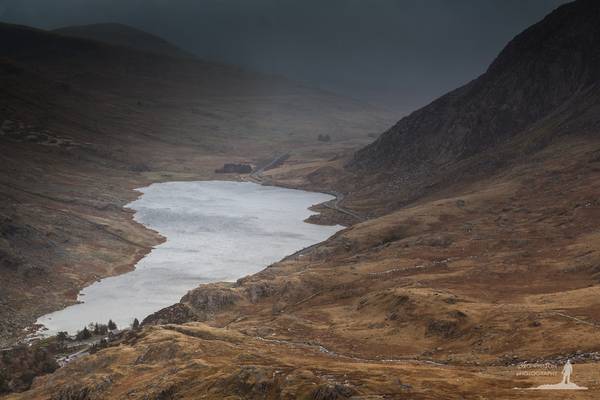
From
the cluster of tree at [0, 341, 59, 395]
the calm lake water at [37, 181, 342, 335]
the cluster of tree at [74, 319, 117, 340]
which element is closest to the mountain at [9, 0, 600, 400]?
the cluster of tree at [0, 341, 59, 395]

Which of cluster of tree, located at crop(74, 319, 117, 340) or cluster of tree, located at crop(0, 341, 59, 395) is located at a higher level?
cluster of tree, located at crop(74, 319, 117, 340)

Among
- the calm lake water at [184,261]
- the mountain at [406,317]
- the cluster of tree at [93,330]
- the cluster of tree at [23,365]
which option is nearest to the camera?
the mountain at [406,317]

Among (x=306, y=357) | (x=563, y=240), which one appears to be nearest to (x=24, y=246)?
(x=306, y=357)

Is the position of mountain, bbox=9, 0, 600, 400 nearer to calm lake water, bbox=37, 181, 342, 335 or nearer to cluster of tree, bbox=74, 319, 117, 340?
cluster of tree, bbox=74, 319, 117, 340

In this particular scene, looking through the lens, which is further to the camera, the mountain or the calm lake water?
the calm lake water

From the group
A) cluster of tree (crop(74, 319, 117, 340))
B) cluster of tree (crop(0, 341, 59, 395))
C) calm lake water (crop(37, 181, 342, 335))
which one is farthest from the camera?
calm lake water (crop(37, 181, 342, 335))

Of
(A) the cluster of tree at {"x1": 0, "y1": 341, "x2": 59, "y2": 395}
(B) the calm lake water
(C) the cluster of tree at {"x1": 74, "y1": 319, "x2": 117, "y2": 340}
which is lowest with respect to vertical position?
(A) the cluster of tree at {"x1": 0, "y1": 341, "x2": 59, "y2": 395}

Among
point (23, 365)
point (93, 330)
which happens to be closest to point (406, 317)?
point (23, 365)

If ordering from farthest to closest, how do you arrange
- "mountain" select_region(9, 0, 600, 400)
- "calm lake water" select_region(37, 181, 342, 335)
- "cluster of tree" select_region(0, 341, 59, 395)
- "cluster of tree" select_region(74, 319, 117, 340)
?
"calm lake water" select_region(37, 181, 342, 335) < "cluster of tree" select_region(74, 319, 117, 340) < "cluster of tree" select_region(0, 341, 59, 395) < "mountain" select_region(9, 0, 600, 400)

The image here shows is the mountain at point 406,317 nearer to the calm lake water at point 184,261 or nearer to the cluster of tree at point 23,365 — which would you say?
the cluster of tree at point 23,365

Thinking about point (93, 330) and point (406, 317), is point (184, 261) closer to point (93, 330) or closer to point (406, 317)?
point (93, 330)

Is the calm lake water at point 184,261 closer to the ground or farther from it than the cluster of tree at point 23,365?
farther from it

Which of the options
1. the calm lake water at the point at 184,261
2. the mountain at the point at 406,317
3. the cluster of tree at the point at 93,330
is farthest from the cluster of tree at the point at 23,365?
the calm lake water at the point at 184,261

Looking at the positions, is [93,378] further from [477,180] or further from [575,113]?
[575,113]
